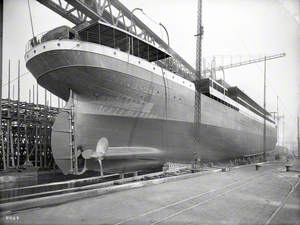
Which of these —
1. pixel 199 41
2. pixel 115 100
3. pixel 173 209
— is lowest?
pixel 173 209

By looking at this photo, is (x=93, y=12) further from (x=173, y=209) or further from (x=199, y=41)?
(x=173, y=209)

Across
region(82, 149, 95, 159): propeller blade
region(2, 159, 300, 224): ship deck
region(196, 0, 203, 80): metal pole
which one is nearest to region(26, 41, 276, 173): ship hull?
region(82, 149, 95, 159): propeller blade

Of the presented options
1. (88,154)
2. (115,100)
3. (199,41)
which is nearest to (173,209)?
(88,154)

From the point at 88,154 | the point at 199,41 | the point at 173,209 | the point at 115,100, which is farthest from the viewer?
the point at 199,41

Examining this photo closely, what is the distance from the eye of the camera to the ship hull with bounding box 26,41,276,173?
8.37m

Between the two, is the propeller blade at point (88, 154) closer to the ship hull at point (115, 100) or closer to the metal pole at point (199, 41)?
the ship hull at point (115, 100)

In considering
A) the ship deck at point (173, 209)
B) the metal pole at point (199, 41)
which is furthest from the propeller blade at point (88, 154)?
the metal pole at point (199, 41)

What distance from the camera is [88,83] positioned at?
8.72 metres

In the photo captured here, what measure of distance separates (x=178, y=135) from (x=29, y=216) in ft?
29.7

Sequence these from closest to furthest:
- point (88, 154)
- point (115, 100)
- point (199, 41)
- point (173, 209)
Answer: point (173, 209) → point (88, 154) → point (115, 100) → point (199, 41)

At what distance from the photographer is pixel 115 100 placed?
9.22 m

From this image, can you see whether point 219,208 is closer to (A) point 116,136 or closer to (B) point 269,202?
(B) point 269,202

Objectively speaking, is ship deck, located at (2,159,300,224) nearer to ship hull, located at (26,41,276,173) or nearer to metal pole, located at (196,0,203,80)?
ship hull, located at (26,41,276,173)

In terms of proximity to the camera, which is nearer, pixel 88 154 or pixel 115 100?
pixel 88 154
